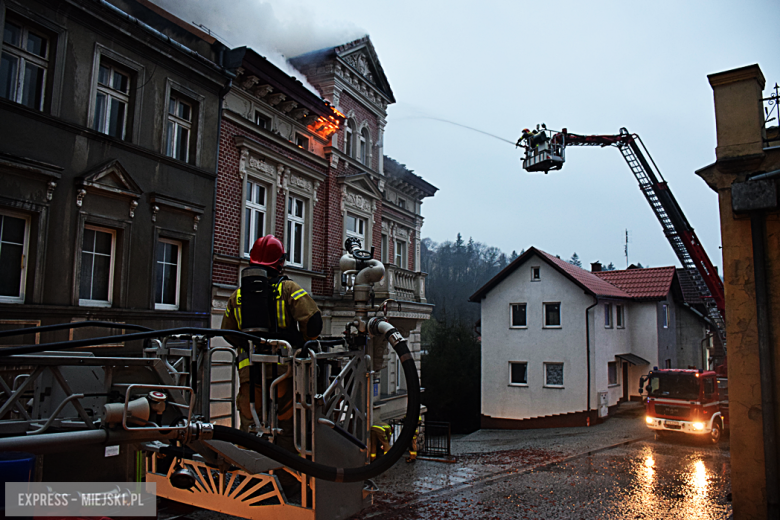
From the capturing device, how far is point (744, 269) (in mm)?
7234

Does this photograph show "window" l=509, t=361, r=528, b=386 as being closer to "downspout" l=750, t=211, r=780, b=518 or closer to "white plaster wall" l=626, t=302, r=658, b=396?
"white plaster wall" l=626, t=302, r=658, b=396

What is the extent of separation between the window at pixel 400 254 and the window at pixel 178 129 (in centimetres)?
1095

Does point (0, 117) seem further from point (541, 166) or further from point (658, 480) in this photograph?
point (541, 166)

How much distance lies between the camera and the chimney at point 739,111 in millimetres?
7336

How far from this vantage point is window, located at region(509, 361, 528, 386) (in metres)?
26.2


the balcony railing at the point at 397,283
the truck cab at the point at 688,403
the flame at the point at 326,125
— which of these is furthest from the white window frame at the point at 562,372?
the flame at the point at 326,125

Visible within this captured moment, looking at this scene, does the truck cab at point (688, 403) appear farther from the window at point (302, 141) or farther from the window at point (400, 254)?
the window at point (302, 141)

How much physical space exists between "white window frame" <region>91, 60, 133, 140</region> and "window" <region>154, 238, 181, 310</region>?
230cm

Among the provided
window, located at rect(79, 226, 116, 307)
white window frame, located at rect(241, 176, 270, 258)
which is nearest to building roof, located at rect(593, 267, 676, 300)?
white window frame, located at rect(241, 176, 270, 258)

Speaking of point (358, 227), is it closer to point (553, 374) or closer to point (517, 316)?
point (517, 316)

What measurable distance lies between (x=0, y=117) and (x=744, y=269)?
36.3 ft

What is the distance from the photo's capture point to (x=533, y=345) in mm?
25844

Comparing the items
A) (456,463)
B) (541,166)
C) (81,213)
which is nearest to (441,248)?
(541,166)

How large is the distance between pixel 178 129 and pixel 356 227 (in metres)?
7.08
